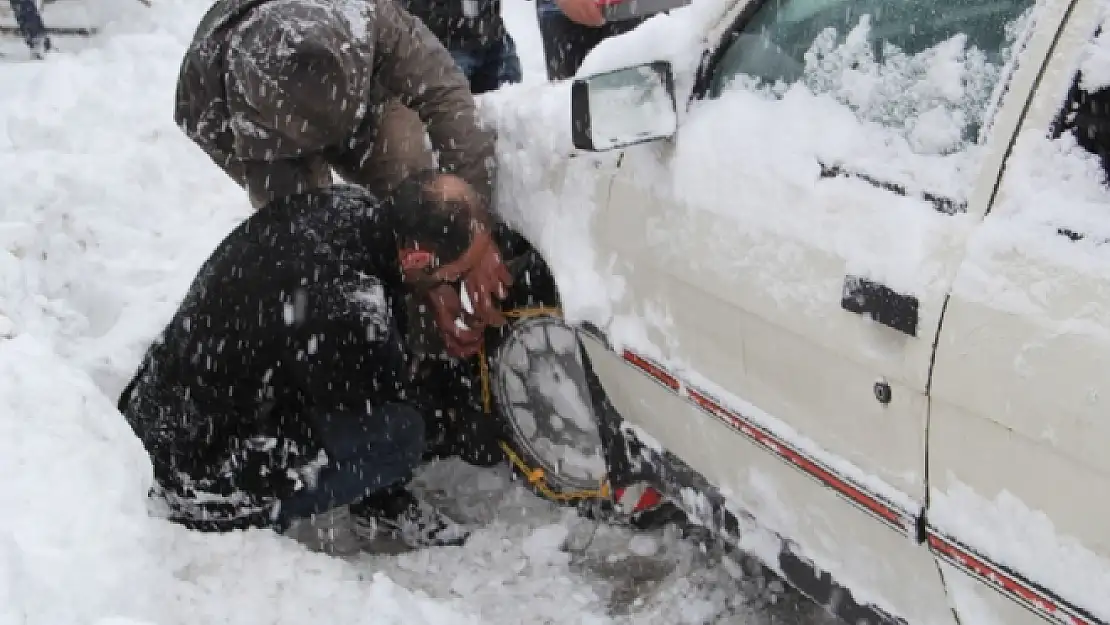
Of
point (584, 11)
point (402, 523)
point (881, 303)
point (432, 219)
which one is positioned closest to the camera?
point (881, 303)

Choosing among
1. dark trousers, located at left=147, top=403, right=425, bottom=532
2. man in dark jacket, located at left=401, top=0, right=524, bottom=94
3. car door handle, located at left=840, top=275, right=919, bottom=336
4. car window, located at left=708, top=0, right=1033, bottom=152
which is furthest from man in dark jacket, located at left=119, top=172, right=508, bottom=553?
man in dark jacket, located at left=401, top=0, right=524, bottom=94

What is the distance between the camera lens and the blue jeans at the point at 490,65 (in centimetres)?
481

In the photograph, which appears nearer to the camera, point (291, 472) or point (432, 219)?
point (432, 219)

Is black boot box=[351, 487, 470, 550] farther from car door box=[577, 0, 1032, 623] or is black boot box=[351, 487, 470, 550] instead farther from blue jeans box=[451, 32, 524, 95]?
blue jeans box=[451, 32, 524, 95]

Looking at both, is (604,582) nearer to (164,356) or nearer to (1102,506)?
(164,356)

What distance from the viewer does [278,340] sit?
297cm

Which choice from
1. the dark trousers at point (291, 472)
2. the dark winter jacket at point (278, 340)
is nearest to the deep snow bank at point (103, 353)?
the dark trousers at point (291, 472)

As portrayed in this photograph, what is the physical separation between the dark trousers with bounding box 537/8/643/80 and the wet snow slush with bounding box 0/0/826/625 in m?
1.93

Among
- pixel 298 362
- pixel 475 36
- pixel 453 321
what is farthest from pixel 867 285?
pixel 475 36

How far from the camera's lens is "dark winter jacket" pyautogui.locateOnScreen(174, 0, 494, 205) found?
344 cm

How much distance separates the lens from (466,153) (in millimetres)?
3246

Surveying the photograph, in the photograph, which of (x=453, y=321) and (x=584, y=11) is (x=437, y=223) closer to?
(x=453, y=321)

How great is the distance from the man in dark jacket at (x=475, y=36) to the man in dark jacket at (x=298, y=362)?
1733mm

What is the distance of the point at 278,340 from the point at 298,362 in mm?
82
